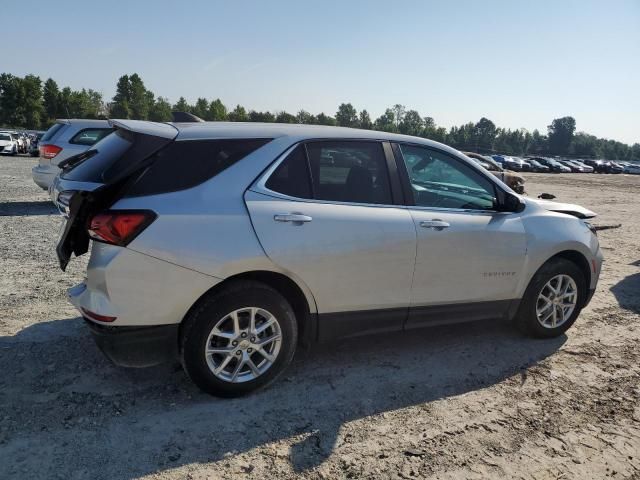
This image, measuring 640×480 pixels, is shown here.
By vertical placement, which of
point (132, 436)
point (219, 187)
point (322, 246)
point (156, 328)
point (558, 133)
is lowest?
point (132, 436)

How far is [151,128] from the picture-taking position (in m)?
3.42

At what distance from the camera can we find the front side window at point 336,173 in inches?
137

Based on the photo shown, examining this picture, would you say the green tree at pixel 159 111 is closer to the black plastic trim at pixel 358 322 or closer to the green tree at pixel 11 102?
the green tree at pixel 11 102

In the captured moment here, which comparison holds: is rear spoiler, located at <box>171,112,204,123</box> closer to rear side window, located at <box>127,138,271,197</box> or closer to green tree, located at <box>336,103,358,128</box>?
rear side window, located at <box>127,138,271,197</box>

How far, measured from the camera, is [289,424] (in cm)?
312

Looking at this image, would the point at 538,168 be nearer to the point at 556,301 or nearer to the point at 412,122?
the point at 556,301

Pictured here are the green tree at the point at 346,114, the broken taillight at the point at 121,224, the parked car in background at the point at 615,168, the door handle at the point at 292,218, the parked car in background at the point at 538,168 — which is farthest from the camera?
the green tree at the point at 346,114

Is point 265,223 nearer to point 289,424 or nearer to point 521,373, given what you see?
point 289,424

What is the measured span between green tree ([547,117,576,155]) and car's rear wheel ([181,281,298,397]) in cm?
16014

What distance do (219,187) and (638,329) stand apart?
14.7ft

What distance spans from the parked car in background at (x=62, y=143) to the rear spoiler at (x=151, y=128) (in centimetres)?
734

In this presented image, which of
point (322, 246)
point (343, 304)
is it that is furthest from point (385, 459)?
point (322, 246)

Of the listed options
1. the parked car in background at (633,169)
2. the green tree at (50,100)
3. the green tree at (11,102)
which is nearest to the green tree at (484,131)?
the parked car in background at (633,169)

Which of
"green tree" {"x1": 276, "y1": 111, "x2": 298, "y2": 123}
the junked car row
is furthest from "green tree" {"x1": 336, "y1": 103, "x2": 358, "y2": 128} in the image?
the junked car row
